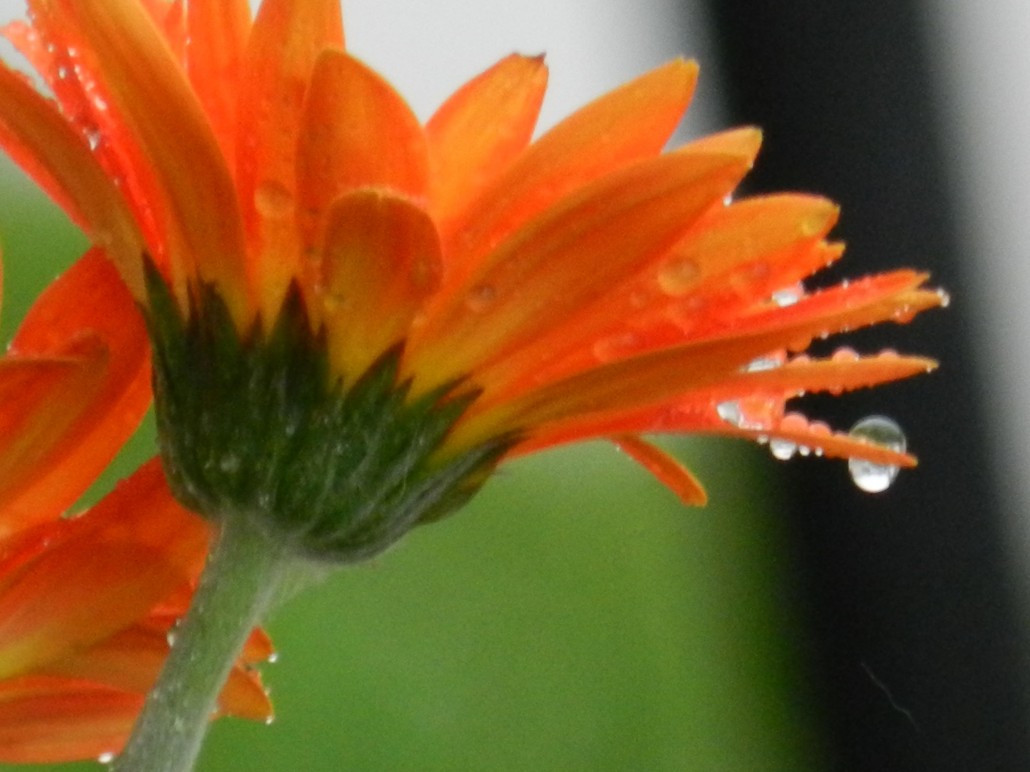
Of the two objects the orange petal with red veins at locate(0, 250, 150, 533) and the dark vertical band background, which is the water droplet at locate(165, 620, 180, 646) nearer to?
the orange petal with red veins at locate(0, 250, 150, 533)

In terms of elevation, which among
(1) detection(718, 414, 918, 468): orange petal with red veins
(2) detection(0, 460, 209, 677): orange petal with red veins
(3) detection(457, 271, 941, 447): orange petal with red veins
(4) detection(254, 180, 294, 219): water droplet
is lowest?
(2) detection(0, 460, 209, 677): orange petal with red veins

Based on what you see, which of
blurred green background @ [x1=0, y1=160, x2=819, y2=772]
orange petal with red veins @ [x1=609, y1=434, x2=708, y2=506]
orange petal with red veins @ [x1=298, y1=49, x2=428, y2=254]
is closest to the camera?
orange petal with red veins @ [x1=298, y1=49, x2=428, y2=254]

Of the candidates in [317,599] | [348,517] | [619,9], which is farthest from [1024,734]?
[348,517]

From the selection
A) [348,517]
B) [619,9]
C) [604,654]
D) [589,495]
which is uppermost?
[619,9]

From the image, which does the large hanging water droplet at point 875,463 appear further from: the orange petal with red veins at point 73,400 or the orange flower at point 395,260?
the orange petal with red veins at point 73,400

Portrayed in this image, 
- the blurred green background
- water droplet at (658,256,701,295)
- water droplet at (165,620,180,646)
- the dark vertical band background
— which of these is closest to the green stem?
water droplet at (165,620,180,646)

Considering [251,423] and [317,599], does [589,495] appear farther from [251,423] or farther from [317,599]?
[251,423]

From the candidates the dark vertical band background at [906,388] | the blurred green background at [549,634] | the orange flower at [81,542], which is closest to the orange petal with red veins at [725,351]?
the orange flower at [81,542]

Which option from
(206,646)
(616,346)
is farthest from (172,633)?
(616,346)
